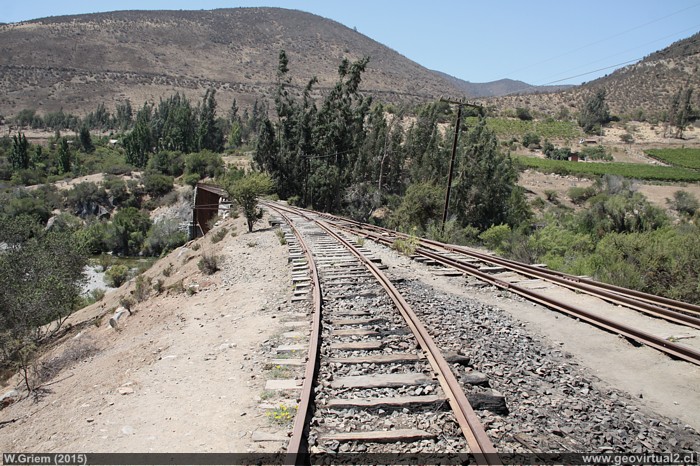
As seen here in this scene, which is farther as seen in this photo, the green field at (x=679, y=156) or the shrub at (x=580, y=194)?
the green field at (x=679, y=156)

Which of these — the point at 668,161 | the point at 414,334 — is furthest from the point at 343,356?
the point at 668,161

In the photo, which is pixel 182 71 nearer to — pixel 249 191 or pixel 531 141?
pixel 531 141

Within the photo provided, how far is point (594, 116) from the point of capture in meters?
96.0

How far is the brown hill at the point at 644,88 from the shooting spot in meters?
104

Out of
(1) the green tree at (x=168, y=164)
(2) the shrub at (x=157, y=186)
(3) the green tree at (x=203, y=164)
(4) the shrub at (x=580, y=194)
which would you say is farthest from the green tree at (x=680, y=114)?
(2) the shrub at (x=157, y=186)

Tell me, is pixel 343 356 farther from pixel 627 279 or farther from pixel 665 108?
pixel 665 108

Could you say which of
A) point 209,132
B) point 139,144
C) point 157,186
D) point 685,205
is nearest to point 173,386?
point 685,205

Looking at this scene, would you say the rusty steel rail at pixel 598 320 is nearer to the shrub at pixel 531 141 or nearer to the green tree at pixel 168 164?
the green tree at pixel 168 164

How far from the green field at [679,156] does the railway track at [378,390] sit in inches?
2961

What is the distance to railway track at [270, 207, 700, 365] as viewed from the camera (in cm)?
714

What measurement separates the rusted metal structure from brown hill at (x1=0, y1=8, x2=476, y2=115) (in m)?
101

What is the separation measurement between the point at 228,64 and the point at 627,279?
7184 inches

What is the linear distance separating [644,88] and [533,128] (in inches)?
1542

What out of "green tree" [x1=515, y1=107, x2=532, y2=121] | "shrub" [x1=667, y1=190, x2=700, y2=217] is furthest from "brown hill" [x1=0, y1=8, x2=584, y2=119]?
"shrub" [x1=667, y1=190, x2=700, y2=217]
